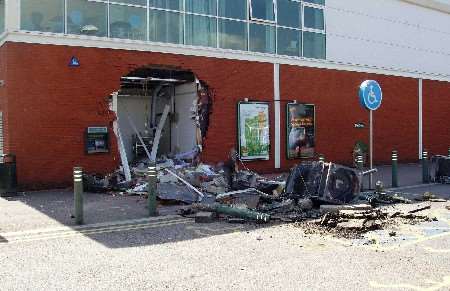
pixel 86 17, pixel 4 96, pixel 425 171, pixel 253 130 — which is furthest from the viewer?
pixel 253 130

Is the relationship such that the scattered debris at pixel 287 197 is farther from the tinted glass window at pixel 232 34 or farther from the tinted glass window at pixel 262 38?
the tinted glass window at pixel 262 38

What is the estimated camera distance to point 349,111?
23.0 m

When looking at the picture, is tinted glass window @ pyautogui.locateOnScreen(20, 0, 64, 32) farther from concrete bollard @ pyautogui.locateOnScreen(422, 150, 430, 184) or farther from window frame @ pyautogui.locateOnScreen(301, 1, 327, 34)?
concrete bollard @ pyautogui.locateOnScreen(422, 150, 430, 184)

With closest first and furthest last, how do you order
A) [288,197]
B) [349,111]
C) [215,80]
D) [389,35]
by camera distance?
[288,197] → [215,80] → [349,111] → [389,35]

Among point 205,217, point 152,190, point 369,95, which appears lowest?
point 205,217

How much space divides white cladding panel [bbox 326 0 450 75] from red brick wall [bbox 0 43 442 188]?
2.11 m

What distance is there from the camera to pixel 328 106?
22.1 metres

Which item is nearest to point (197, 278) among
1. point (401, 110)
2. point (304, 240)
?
point (304, 240)

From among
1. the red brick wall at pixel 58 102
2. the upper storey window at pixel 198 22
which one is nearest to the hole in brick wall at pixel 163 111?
the upper storey window at pixel 198 22

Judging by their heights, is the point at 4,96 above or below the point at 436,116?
above

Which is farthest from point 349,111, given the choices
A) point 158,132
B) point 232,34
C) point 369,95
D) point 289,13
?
point 158,132

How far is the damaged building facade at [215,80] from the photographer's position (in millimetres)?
14984

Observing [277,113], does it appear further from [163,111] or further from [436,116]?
[436,116]

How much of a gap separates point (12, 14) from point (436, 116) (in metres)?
22.8
